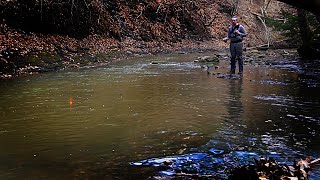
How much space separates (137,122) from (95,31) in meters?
15.4

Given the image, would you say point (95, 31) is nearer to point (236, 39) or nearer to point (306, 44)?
point (236, 39)

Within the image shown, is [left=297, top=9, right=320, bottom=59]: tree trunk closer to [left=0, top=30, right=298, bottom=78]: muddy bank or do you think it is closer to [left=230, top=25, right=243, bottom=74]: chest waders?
[left=0, top=30, right=298, bottom=78]: muddy bank

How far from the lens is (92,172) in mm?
4359

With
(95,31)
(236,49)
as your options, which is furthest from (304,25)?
(95,31)

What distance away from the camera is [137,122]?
675cm

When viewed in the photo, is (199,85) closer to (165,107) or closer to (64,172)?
(165,107)

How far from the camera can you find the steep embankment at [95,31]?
15484mm

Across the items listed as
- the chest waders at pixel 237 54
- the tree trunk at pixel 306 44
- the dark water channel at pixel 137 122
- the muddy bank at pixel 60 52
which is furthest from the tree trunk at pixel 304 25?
the dark water channel at pixel 137 122

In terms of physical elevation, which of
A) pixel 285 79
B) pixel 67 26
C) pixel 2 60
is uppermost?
pixel 67 26

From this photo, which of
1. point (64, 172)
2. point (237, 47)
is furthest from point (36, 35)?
point (64, 172)

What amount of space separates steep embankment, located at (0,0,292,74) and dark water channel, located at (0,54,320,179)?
3.59m

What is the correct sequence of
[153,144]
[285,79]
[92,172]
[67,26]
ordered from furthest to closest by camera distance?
[67,26]
[285,79]
[153,144]
[92,172]

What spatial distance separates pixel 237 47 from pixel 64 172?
34.6 ft

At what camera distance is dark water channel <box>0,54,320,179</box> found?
482cm
